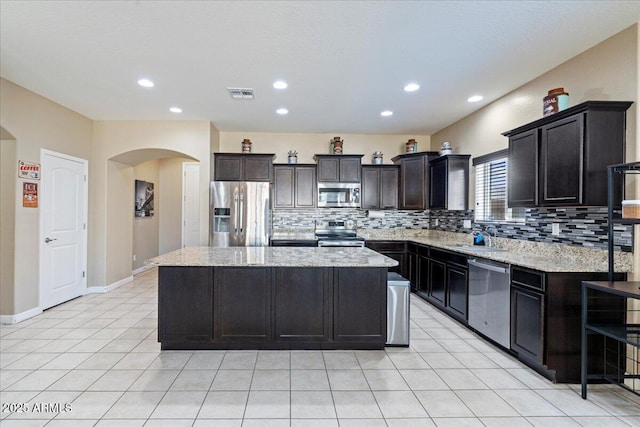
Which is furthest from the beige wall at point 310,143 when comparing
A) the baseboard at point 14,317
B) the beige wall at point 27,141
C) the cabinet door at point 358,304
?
the baseboard at point 14,317

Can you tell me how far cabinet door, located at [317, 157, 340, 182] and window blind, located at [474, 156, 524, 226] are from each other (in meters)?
Result: 2.23

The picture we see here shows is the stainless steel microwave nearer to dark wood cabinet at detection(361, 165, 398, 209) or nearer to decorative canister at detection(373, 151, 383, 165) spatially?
dark wood cabinet at detection(361, 165, 398, 209)

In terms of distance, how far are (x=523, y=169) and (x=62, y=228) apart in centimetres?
586

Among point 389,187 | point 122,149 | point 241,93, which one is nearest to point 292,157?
point 389,187

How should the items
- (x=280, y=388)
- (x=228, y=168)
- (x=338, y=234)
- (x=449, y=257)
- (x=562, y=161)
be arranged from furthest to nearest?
(x=338, y=234) < (x=228, y=168) < (x=449, y=257) < (x=562, y=161) < (x=280, y=388)

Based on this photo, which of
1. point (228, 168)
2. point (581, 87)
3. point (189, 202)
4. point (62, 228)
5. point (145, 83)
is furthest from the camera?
point (189, 202)

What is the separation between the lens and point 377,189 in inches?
228

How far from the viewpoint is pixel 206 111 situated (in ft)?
15.1

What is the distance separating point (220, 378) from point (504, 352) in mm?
2617

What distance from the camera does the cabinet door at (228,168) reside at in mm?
5473

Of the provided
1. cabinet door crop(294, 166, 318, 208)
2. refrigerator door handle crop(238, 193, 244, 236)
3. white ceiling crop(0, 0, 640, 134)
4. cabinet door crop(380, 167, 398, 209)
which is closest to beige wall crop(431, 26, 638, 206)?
white ceiling crop(0, 0, 640, 134)

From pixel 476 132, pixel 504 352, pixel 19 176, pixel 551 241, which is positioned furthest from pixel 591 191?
pixel 19 176

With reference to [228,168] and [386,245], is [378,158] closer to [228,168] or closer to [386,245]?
[386,245]

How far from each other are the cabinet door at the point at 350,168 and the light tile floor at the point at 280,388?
3.07 m
